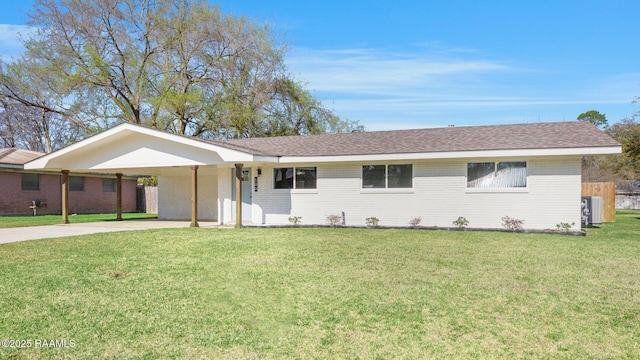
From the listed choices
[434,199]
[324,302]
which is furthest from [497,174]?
[324,302]

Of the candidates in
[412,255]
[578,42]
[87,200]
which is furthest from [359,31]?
[87,200]

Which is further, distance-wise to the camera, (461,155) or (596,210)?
(596,210)

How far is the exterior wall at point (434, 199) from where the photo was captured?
46.0ft

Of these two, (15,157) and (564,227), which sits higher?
(15,157)

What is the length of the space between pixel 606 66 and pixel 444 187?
32.7ft

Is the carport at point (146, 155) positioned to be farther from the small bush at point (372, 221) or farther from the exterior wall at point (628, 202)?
the exterior wall at point (628, 202)

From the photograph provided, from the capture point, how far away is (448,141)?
15.8m

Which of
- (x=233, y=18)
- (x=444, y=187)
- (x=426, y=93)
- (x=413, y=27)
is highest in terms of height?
(x=233, y=18)

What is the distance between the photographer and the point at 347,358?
4.34 m

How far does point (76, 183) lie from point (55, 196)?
1.31 meters

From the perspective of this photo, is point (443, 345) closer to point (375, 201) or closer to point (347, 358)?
point (347, 358)

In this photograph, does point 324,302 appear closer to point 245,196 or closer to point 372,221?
point 372,221

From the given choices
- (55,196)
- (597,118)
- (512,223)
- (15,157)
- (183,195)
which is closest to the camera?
(512,223)

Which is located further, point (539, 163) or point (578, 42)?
point (578, 42)
